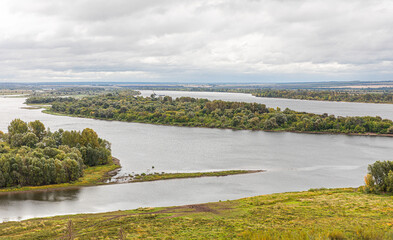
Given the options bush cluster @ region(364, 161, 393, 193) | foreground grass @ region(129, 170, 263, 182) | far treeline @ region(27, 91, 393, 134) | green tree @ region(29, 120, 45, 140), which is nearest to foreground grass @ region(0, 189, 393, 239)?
bush cluster @ region(364, 161, 393, 193)

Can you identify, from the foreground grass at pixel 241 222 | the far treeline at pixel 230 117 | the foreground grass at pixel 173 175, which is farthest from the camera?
the far treeline at pixel 230 117

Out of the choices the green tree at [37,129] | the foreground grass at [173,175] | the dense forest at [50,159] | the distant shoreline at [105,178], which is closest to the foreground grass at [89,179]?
the distant shoreline at [105,178]

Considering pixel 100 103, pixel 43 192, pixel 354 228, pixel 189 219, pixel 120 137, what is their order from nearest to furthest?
1. pixel 354 228
2. pixel 189 219
3. pixel 43 192
4. pixel 120 137
5. pixel 100 103

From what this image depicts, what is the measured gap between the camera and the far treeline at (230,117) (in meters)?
91.3

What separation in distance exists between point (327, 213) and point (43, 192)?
33.6m

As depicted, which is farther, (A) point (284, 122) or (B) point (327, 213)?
(A) point (284, 122)

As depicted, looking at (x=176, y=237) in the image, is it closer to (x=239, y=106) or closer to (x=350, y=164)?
(x=350, y=164)

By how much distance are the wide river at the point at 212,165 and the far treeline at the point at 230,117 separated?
692 cm

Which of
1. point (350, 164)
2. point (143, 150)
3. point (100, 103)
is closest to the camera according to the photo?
point (350, 164)

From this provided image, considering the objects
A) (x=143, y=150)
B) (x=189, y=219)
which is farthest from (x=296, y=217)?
(x=143, y=150)

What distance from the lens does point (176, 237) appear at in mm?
23094

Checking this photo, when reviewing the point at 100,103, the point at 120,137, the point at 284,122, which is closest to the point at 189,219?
the point at 120,137

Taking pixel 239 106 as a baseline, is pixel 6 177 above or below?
below

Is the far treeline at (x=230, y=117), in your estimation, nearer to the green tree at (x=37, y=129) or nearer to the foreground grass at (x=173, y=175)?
the green tree at (x=37, y=129)
